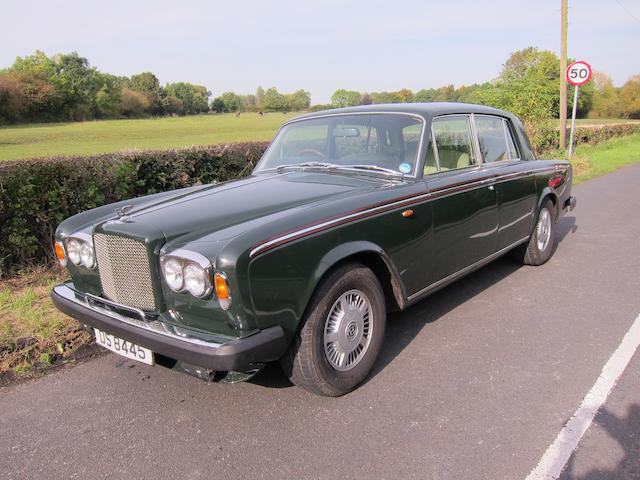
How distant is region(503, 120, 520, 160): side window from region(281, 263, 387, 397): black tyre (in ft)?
8.71

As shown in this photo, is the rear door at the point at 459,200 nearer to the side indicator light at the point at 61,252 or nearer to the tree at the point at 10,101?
the side indicator light at the point at 61,252

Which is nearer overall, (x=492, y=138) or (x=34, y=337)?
(x=34, y=337)

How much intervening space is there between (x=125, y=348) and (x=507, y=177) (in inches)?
136

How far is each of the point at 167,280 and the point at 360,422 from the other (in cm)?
129

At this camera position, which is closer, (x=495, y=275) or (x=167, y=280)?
(x=167, y=280)

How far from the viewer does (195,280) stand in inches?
98.8

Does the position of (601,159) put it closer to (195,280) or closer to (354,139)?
(354,139)

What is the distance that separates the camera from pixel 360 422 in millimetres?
2721

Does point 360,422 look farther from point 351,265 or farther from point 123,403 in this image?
point 123,403

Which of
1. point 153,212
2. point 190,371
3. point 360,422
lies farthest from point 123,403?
point 360,422

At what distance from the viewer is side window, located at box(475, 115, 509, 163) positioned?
177 inches

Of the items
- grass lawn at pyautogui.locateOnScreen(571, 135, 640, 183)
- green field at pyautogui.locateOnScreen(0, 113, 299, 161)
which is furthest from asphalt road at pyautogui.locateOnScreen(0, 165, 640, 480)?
green field at pyautogui.locateOnScreen(0, 113, 299, 161)

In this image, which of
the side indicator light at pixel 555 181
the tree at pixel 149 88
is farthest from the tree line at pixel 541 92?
the tree at pixel 149 88

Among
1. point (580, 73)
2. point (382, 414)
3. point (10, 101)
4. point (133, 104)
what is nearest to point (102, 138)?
point (10, 101)
